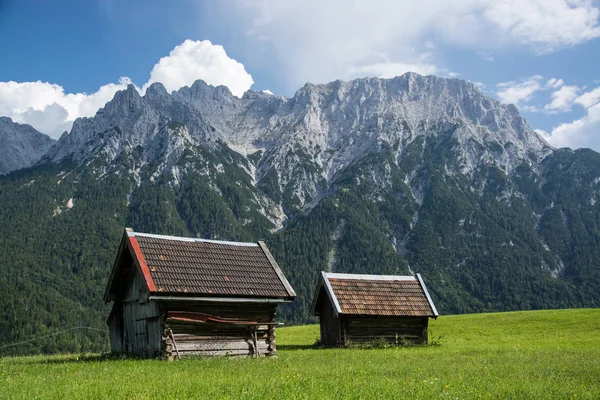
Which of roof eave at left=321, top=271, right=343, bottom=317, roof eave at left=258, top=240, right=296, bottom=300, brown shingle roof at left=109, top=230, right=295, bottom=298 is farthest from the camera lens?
roof eave at left=321, top=271, right=343, bottom=317

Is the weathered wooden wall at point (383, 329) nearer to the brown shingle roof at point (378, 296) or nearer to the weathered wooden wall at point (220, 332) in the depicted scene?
the brown shingle roof at point (378, 296)

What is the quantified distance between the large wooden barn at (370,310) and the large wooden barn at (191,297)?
11.3m

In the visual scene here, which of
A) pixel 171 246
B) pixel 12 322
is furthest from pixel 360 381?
pixel 12 322

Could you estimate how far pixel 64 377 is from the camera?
17.3m

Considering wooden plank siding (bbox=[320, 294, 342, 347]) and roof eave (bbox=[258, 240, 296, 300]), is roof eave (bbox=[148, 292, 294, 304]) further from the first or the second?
wooden plank siding (bbox=[320, 294, 342, 347])

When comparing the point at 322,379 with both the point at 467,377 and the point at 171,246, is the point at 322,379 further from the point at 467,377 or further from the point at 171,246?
the point at 171,246

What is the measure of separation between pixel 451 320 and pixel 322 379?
46.7m

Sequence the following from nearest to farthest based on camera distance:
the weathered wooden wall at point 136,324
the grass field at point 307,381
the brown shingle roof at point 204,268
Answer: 1. the grass field at point 307,381
2. the brown shingle roof at point 204,268
3. the weathered wooden wall at point 136,324

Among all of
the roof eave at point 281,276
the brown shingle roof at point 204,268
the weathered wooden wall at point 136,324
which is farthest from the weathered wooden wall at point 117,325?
the roof eave at point 281,276

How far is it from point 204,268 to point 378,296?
17578 mm

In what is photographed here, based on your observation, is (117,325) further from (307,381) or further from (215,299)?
(307,381)

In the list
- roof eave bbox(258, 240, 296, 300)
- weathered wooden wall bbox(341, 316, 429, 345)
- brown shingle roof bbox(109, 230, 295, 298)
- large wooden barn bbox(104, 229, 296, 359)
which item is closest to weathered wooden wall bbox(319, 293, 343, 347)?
weathered wooden wall bbox(341, 316, 429, 345)

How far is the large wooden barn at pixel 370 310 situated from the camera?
134 ft

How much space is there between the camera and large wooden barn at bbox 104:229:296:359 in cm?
2700
